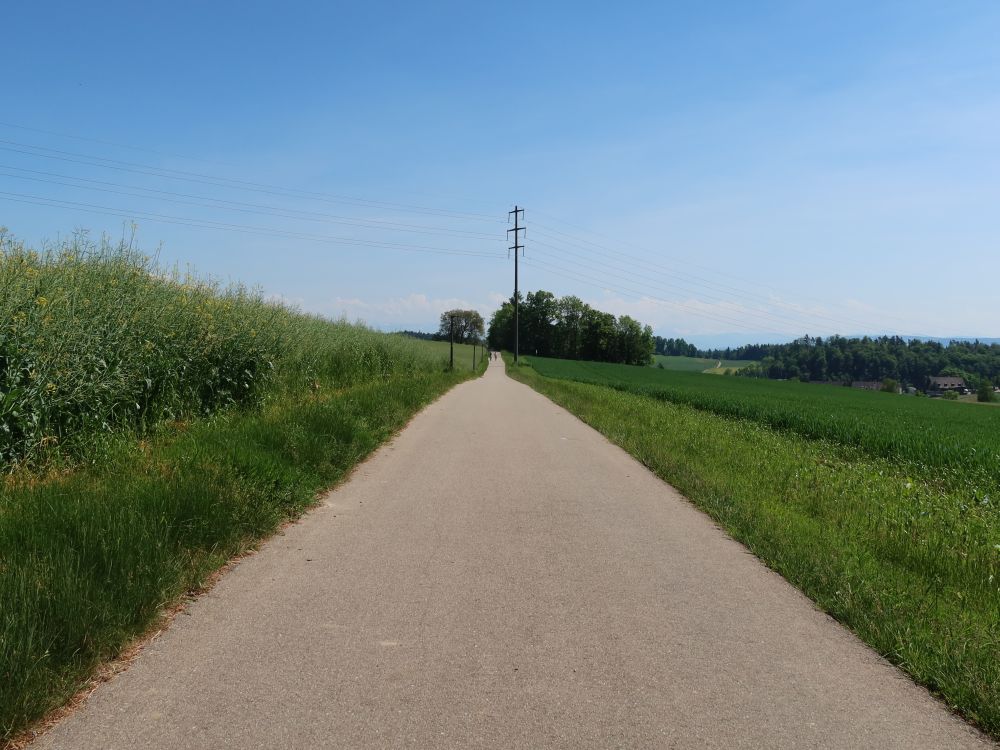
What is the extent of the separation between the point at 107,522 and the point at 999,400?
77.9 meters

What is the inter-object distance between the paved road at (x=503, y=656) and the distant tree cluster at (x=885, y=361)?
87.3 meters

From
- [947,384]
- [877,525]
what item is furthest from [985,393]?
[877,525]

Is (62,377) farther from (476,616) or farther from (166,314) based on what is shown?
(476,616)

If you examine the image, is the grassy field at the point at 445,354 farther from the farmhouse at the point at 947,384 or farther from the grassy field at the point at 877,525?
the farmhouse at the point at 947,384

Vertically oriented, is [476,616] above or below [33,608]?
below

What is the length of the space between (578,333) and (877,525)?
126 meters

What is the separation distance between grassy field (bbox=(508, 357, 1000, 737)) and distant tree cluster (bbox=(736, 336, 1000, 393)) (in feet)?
255

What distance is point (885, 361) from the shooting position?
90812 millimetres

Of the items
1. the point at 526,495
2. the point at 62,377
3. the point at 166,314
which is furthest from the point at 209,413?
the point at 526,495

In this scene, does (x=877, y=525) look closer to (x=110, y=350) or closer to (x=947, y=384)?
(x=110, y=350)

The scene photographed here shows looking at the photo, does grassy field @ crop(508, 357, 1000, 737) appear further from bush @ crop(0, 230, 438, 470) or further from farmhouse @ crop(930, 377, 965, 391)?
farmhouse @ crop(930, 377, 965, 391)

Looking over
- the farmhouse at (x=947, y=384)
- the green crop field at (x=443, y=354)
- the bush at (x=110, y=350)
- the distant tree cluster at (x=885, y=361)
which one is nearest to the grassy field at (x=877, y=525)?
the bush at (x=110, y=350)

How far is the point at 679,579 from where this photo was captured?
15.7ft

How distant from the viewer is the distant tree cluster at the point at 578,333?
125250mm
